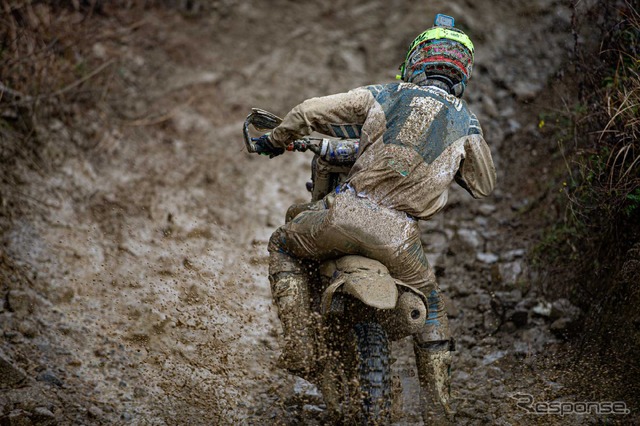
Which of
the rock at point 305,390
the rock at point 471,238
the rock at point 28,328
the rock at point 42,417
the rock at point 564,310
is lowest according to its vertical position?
the rock at point 42,417

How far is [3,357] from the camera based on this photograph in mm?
4637

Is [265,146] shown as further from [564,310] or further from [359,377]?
[564,310]

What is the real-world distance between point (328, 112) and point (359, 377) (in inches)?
55.9

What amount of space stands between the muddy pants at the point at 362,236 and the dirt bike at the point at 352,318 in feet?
0.25

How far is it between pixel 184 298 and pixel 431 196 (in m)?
2.39

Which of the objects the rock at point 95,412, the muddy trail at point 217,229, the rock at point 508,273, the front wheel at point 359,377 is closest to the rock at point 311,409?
the muddy trail at point 217,229

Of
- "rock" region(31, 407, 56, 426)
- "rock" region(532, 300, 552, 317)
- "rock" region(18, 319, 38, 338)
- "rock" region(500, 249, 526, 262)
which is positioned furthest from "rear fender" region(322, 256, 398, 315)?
"rock" region(500, 249, 526, 262)

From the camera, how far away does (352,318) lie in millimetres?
3947

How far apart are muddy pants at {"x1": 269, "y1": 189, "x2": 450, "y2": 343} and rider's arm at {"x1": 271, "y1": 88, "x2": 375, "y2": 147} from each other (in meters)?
0.43

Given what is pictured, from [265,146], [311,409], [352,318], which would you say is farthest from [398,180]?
[311,409]

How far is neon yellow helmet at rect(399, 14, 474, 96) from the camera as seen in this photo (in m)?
4.10

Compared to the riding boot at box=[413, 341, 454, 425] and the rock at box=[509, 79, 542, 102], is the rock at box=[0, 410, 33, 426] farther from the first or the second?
the rock at box=[509, 79, 542, 102]

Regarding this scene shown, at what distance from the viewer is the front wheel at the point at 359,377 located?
3.77m

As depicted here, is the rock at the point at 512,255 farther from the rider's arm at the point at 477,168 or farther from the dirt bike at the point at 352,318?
the dirt bike at the point at 352,318
